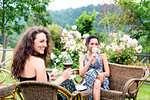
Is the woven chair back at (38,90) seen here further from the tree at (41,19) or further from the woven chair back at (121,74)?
the tree at (41,19)

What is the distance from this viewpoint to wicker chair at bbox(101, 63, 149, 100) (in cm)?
276

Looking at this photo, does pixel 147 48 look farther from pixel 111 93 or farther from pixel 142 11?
pixel 111 93

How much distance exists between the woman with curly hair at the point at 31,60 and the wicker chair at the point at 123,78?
119cm

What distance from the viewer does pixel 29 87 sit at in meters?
1.57

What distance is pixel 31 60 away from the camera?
177 centimetres

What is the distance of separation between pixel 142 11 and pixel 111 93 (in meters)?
5.22

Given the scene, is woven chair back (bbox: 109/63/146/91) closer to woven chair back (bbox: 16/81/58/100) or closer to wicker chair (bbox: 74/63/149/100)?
wicker chair (bbox: 74/63/149/100)

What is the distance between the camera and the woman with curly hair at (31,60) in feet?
5.69

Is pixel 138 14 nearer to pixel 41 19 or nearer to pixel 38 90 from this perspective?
pixel 38 90

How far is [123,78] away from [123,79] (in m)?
0.02

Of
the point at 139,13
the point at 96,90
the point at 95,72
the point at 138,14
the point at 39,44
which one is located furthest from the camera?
the point at 138,14

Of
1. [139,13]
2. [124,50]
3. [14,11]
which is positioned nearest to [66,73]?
[124,50]

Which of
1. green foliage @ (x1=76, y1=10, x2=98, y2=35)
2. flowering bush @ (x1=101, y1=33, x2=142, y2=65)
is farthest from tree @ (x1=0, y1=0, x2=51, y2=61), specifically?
flowering bush @ (x1=101, y1=33, x2=142, y2=65)

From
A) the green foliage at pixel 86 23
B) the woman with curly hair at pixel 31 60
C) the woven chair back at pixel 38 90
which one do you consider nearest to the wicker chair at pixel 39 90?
the woven chair back at pixel 38 90
